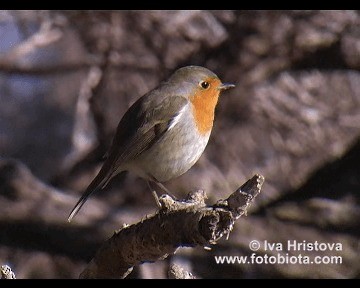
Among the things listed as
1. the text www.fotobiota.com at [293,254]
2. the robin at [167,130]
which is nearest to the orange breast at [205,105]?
the robin at [167,130]

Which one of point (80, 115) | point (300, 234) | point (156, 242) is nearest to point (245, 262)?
point (300, 234)

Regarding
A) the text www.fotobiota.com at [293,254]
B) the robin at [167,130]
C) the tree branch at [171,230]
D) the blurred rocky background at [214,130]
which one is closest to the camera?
the tree branch at [171,230]

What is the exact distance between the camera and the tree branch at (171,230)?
10.1 feet

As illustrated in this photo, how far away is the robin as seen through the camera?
3.92 meters

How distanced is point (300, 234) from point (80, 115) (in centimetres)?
149

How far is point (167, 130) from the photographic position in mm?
3947

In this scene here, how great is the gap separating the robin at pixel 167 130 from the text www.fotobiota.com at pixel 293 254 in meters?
0.66

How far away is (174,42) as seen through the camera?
4.55 metres

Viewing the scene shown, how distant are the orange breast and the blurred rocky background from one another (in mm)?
421

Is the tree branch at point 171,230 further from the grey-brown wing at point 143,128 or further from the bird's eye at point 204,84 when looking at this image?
the bird's eye at point 204,84

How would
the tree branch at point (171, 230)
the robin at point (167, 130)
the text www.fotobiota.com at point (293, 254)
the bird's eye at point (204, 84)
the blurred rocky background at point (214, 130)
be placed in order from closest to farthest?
→ the tree branch at point (171, 230) < the robin at point (167, 130) < the bird's eye at point (204, 84) < the text www.fotobiota.com at point (293, 254) < the blurred rocky background at point (214, 130)

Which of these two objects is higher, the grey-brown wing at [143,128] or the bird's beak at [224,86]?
the bird's beak at [224,86]

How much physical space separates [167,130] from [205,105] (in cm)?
27
